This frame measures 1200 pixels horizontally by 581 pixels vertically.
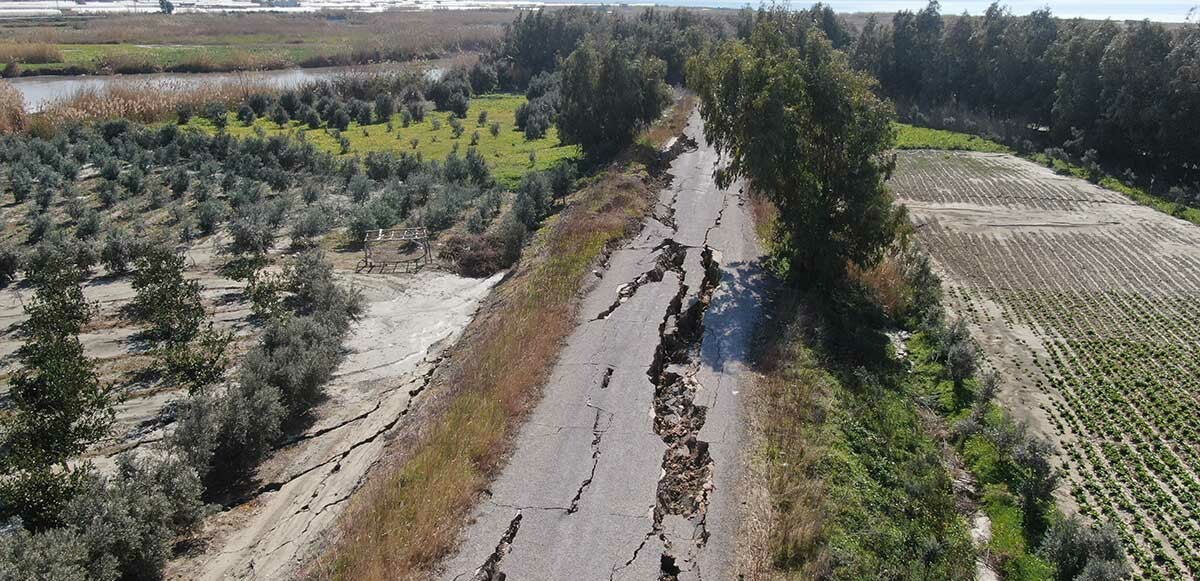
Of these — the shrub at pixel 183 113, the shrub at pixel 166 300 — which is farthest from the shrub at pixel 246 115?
the shrub at pixel 166 300

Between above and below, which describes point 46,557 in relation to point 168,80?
below

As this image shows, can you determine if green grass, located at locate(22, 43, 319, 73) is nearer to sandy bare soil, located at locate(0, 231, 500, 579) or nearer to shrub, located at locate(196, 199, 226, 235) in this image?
shrub, located at locate(196, 199, 226, 235)

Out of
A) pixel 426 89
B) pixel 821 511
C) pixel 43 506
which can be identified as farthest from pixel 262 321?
pixel 426 89

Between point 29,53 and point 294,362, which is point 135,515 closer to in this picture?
point 294,362

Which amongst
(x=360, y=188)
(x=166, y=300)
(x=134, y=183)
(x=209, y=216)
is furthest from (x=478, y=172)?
(x=166, y=300)

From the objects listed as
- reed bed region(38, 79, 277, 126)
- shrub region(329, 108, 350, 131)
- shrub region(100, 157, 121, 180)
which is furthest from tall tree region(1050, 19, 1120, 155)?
reed bed region(38, 79, 277, 126)
